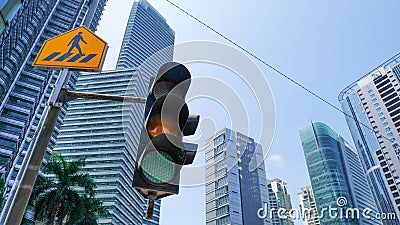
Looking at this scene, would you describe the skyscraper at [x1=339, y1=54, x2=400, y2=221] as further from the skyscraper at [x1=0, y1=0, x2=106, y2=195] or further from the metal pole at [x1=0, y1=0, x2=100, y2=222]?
the metal pole at [x1=0, y1=0, x2=100, y2=222]

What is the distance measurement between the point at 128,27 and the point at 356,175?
459 ft

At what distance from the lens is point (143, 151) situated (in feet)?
6.39

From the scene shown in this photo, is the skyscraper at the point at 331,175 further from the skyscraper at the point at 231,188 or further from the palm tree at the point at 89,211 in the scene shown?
the palm tree at the point at 89,211

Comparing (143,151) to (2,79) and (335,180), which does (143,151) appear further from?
(335,180)

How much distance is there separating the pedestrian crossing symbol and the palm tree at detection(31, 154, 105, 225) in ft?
64.8

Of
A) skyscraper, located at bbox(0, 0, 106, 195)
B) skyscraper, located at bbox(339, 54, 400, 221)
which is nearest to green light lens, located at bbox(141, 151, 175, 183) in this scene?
skyscraper, located at bbox(0, 0, 106, 195)

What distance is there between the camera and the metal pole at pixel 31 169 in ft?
7.63

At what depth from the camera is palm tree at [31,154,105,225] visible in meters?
19.7

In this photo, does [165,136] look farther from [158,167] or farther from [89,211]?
[89,211]

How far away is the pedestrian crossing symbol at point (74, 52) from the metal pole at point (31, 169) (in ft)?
0.85

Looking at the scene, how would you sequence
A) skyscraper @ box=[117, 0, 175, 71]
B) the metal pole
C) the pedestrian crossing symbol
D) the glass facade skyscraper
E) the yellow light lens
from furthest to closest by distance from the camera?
1. skyscraper @ box=[117, 0, 175, 71]
2. the glass facade skyscraper
3. the pedestrian crossing symbol
4. the metal pole
5. the yellow light lens

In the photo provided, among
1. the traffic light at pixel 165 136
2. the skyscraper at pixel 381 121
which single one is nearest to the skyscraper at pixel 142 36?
the skyscraper at pixel 381 121

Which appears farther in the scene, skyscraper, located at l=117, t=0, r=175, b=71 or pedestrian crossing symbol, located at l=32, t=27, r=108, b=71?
skyscraper, located at l=117, t=0, r=175, b=71

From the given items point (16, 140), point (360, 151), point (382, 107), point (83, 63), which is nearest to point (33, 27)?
point (16, 140)
